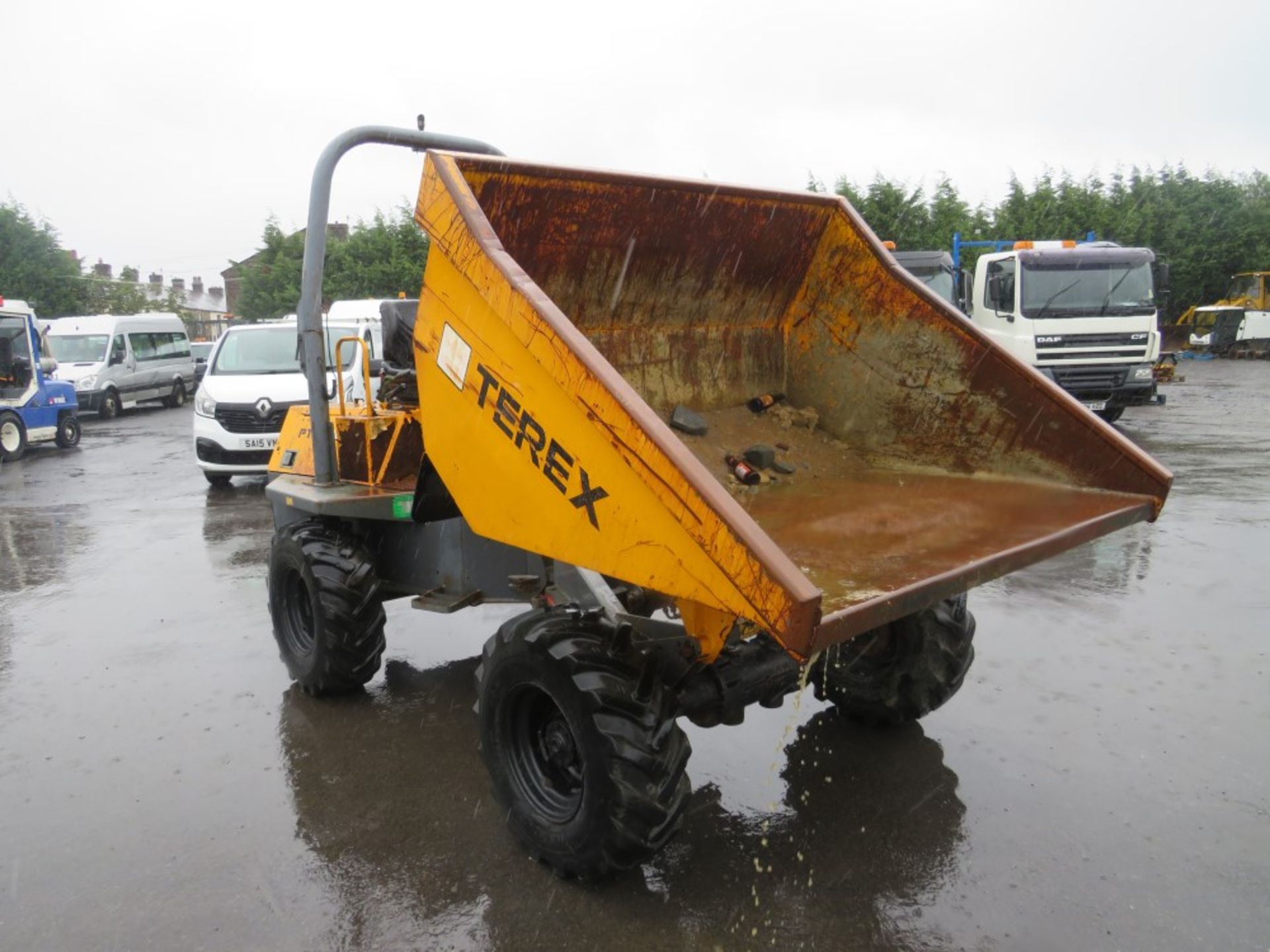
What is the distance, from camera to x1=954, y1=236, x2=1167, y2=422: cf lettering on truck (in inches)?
535

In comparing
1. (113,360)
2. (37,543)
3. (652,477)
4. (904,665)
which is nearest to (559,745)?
(652,477)

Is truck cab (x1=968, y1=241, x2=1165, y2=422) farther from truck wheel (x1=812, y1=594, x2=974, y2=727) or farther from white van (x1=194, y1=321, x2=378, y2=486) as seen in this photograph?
truck wheel (x1=812, y1=594, x2=974, y2=727)

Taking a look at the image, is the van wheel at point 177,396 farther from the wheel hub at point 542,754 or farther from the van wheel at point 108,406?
the wheel hub at point 542,754

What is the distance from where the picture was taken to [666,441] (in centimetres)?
249

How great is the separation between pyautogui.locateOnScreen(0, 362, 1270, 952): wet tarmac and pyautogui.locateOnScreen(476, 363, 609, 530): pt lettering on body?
53.0 inches

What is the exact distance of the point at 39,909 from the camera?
317 centimetres

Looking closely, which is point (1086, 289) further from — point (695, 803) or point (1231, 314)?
point (1231, 314)

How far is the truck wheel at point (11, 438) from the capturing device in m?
15.4

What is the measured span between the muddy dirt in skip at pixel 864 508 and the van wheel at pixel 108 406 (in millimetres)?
21709

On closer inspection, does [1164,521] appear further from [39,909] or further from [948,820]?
[39,909]

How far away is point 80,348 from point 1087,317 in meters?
20.9

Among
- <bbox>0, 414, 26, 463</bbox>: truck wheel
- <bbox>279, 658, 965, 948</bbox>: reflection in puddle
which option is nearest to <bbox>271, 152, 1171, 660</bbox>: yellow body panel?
<bbox>279, 658, 965, 948</bbox>: reflection in puddle

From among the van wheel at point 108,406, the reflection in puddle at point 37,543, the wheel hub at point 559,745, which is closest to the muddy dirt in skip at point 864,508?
the wheel hub at point 559,745

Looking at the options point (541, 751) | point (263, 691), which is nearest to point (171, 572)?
point (263, 691)
